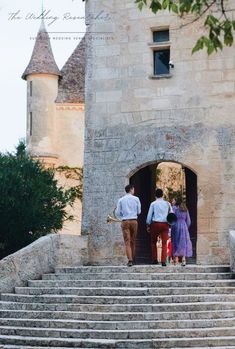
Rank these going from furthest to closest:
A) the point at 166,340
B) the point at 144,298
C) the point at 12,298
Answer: the point at 12,298 → the point at 144,298 → the point at 166,340

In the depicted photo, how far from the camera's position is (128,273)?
16.2 metres

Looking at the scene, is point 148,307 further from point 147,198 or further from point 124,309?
point 147,198

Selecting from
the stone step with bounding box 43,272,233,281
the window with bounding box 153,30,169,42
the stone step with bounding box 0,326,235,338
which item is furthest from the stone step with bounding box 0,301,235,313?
the window with bounding box 153,30,169,42

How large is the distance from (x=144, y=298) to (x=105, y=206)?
4.61 meters

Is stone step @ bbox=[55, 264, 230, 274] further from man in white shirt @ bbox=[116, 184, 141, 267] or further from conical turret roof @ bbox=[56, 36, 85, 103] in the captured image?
conical turret roof @ bbox=[56, 36, 85, 103]

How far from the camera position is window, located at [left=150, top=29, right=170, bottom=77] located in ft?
62.8

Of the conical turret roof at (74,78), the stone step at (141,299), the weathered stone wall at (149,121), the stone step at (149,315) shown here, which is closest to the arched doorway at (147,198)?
the weathered stone wall at (149,121)

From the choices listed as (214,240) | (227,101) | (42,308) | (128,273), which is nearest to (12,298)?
(42,308)

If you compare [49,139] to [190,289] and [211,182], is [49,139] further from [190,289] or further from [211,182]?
[190,289]

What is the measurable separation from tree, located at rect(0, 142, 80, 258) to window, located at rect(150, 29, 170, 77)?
6587mm

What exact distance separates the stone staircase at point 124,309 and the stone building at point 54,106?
2592 centimetres

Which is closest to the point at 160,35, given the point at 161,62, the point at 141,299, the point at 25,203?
the point at 161,62

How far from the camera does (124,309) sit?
14.2m

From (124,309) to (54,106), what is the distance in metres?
30.1
